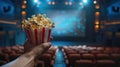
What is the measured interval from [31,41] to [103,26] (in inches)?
939

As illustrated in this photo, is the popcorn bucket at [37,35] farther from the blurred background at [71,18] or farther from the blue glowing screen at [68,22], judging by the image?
the blue glowing screen at [68,22]

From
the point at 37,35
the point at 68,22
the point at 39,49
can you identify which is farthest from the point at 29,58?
the point at 68,22

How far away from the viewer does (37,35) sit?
2521mm

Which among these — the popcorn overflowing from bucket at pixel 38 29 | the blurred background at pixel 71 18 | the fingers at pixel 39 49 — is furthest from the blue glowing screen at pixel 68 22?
the fingers at pixel 39 49

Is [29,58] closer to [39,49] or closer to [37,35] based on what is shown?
[39,49]

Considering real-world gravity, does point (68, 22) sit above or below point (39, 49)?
below

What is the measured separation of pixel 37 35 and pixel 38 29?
0.07 metres

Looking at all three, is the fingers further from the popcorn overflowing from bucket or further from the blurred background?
the blurred background

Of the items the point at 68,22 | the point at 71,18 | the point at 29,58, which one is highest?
the point at 29,58

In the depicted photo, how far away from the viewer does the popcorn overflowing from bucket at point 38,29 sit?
8.26ft

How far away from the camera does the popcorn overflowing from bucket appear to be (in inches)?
99.1

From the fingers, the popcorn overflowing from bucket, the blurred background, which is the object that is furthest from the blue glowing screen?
the fingers

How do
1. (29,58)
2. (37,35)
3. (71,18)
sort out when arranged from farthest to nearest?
(71,18) → (37,35) → (29,58)

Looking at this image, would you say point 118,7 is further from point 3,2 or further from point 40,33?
point 40,33
